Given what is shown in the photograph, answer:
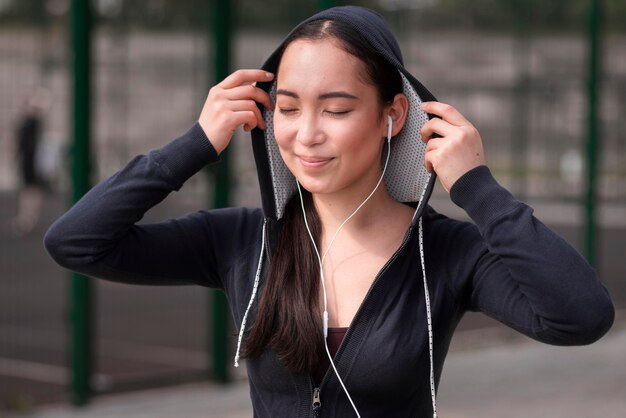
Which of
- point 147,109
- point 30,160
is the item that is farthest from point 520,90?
point 30,160

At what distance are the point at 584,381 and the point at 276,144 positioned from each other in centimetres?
530

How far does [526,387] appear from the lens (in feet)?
24.9

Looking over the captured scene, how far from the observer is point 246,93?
279cm

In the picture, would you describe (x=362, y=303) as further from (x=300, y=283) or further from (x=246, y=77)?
(x=246, y=77)

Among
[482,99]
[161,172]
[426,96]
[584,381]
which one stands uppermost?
[426,96]

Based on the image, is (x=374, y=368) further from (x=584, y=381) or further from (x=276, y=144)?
(x=584, y=381)

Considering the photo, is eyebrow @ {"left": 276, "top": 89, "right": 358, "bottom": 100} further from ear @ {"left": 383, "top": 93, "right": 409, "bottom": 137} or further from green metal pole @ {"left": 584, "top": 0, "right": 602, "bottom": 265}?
green metal pole @ {"left": 584, "top": 0, "right": 602, "bottom": 265}

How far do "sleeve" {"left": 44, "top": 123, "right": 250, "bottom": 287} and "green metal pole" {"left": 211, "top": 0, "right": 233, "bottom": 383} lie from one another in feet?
13.9

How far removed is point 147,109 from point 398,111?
4.25 m

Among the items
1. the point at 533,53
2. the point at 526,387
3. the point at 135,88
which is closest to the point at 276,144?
the point at 135,88

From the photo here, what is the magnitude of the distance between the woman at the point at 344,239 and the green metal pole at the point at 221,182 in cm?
423

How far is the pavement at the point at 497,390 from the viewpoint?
670cm

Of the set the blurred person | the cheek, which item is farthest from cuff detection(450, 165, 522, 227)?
the blurred person

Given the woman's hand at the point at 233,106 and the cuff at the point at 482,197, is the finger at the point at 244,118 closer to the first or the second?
the woman's hand at the point at 233,106
